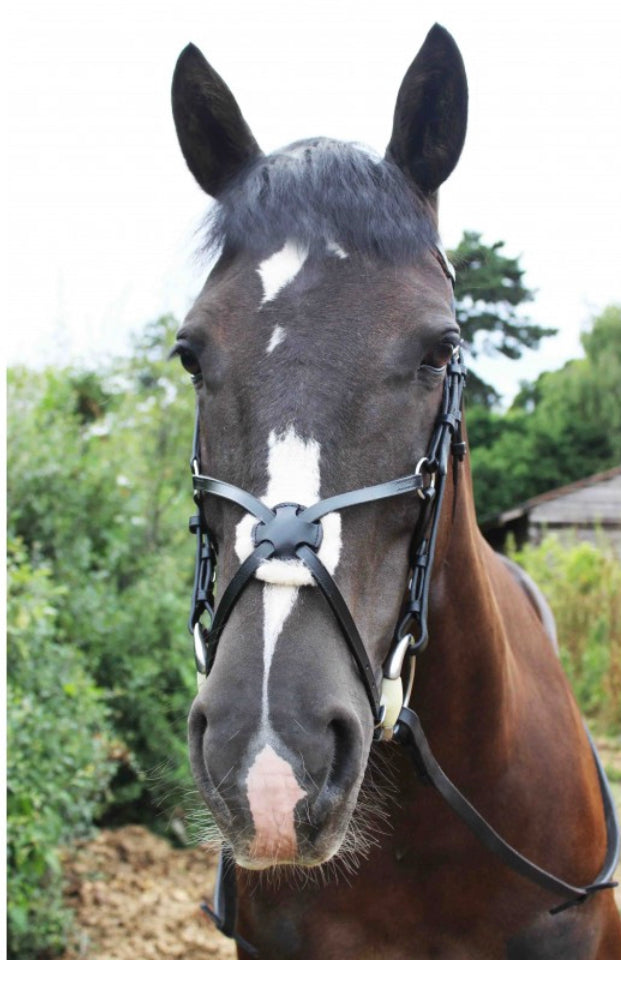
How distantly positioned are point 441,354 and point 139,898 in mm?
4477

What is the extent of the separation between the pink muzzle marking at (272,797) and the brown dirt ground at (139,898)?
12.2ft

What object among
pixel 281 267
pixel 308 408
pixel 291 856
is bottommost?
pixel 291 856

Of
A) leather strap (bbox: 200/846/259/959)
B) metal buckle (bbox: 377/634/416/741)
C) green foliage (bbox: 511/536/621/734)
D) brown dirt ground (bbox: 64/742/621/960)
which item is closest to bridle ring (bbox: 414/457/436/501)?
metal buckle (bbox: 377/634/416/741)

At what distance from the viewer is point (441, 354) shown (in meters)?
1.79

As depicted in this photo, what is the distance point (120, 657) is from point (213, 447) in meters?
4.48

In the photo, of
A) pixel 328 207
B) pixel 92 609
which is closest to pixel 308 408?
pixel 328 207

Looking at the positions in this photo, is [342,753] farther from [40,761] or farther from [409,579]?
[40,761]

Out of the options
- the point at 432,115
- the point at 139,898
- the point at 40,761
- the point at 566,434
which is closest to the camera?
the point at 432,115

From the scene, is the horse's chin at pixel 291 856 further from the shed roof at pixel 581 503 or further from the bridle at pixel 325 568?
the shed roof at pixel 581 503

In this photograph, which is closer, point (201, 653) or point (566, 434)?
point (201, 653)

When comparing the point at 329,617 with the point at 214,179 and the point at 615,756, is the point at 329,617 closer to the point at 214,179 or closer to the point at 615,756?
the point at 214,179

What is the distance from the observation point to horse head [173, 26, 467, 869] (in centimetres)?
138

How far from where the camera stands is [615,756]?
7.75 meters

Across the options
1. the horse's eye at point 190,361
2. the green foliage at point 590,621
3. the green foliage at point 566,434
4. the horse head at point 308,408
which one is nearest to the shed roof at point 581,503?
the green foliage at point 566,434
